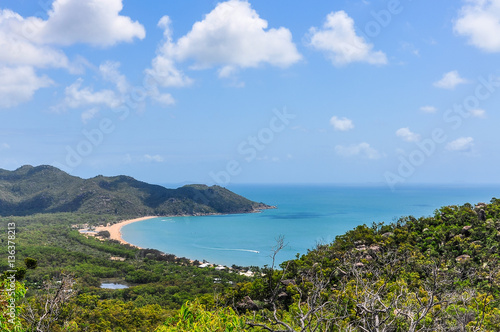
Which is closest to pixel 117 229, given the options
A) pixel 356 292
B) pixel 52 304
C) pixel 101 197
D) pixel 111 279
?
pixel 101 197

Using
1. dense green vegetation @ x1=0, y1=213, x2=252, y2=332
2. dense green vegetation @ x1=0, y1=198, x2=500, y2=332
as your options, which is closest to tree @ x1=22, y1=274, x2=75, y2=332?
dense green vegetation @ x1=0, y1=198, x2=500, y2=332

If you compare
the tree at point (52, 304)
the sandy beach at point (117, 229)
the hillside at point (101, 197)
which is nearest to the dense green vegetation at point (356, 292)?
the tree at point (52, 304)

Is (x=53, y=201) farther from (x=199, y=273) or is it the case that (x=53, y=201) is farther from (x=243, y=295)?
(x=243, y=295)

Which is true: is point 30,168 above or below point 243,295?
above

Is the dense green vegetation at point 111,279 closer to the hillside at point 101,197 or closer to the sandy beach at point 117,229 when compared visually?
the sandy beach at point 117,229

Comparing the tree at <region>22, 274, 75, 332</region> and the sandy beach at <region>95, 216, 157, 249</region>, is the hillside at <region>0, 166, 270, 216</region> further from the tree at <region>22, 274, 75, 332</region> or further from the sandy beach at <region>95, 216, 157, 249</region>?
the tree at <region>22, 274, 75, 332</region>

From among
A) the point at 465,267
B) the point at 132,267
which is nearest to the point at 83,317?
the point at 465,267
